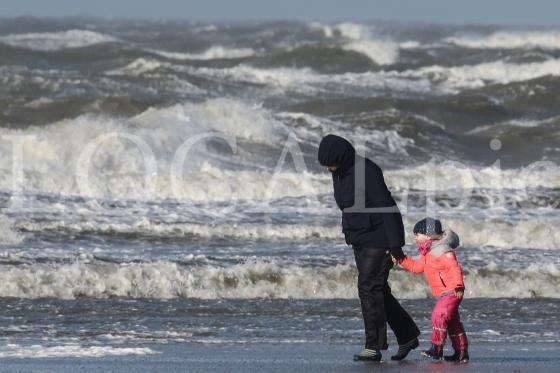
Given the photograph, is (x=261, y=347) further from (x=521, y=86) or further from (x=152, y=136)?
(x=521, y=86)

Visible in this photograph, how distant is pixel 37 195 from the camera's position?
57.7 feet

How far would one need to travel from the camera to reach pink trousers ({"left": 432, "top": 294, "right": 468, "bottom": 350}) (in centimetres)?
778

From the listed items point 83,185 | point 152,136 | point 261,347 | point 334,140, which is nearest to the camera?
point 334,140

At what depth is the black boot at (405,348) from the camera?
7797 millimetres

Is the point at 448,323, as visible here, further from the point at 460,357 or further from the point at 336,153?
the point at 336,153

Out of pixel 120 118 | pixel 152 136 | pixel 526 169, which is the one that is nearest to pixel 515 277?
pixel 526 169

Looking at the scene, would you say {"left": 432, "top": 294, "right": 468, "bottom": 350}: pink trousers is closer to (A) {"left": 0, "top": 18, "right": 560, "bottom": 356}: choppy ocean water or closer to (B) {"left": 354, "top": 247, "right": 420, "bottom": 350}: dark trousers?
(B) {"left": 354, "top": 247, "right": 420, "bottom": 350}: dark trousers

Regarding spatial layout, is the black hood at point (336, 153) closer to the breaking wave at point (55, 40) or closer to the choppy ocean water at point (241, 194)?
the choppy ocean water at point (241, 194)

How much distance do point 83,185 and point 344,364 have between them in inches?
453

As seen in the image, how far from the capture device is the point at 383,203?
24.3ft

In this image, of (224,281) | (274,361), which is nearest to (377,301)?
(274,361)

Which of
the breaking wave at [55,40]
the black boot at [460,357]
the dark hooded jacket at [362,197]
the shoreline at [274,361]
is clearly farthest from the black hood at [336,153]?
the breaking wave at [55,40]

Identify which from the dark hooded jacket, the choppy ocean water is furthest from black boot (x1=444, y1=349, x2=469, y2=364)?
the choppy ocean water

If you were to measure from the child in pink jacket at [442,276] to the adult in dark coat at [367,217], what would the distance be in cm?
26
